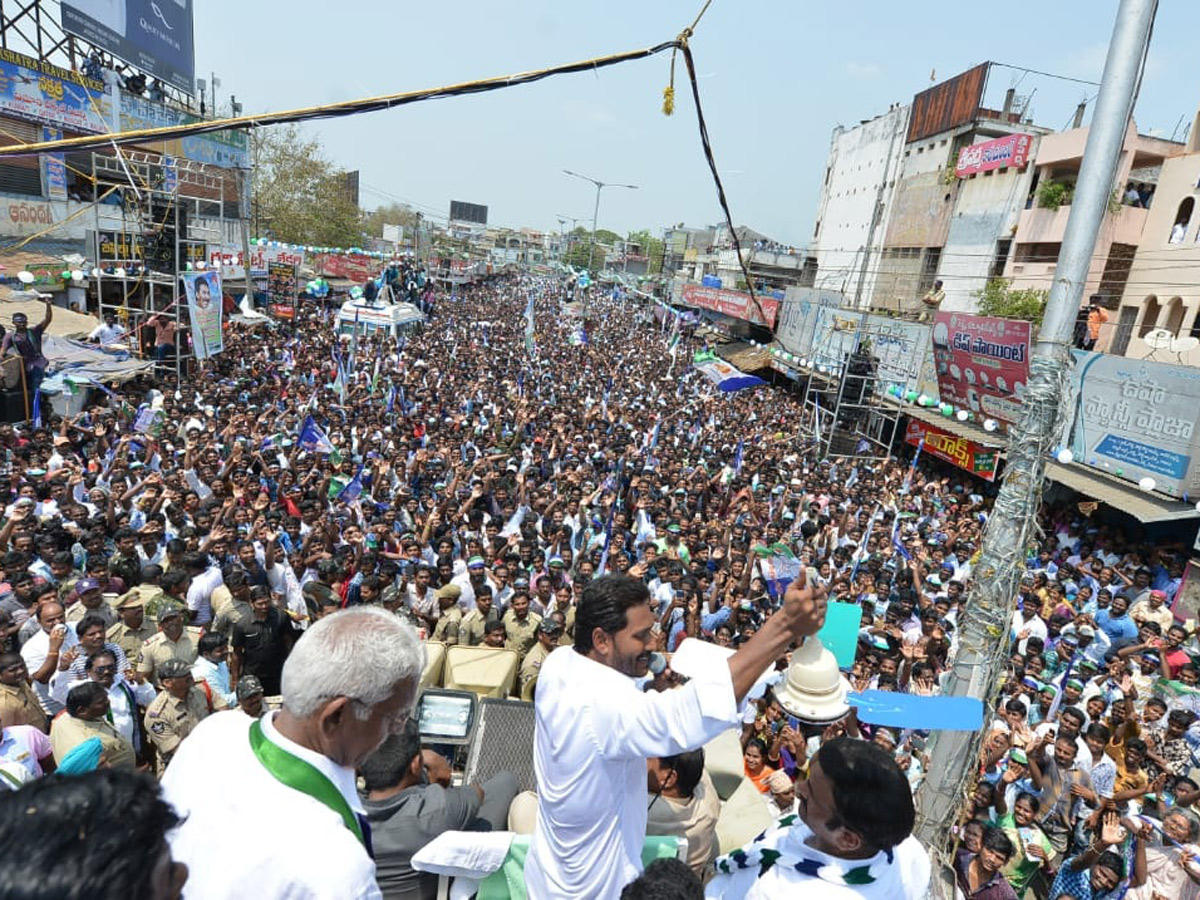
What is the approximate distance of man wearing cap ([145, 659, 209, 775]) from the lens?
386cm

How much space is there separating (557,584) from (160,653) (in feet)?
10.6

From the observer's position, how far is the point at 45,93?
61.9 ft

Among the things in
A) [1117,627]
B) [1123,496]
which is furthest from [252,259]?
[1117,627]

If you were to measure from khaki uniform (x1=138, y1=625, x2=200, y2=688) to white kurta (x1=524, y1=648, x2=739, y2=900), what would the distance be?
337 cm

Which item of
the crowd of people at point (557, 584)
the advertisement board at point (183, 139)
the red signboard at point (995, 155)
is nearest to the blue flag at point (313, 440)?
the crowd of people at point (557, 584)

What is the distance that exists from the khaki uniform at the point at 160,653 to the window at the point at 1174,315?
61.1 feet

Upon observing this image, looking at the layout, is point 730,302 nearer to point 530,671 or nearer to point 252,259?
point 252,259

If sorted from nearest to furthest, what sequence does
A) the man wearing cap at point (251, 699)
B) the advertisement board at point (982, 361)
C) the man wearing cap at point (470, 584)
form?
the man wearing cap at point (251, 699), the man wearing cap at point (470, 584), the advertisement board at point (982, 361)

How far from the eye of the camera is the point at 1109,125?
9.19 feet

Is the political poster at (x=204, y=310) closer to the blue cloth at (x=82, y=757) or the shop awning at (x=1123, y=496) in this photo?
the blue cloth at (x=82, y=757)

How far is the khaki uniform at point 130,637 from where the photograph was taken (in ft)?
15.1

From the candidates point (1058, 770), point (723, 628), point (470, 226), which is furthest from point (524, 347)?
point (470, 226)

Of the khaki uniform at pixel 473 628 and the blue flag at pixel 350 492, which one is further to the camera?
the blue flag at pixel 350 492

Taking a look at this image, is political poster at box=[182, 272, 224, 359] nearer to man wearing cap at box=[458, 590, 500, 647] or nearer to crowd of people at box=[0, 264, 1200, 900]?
crowd of people at box=[0, 264, 1200, 900]
